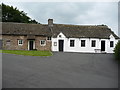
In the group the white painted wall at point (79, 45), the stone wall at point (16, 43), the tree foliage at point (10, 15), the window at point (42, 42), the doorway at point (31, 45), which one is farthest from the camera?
the tree foliage at point (10, 15)

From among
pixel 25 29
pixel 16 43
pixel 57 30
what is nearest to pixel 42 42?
pixel 57 30

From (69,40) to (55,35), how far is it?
9.46 feet

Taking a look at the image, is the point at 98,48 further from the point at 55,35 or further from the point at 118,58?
the point at 118,58

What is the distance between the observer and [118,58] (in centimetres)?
1518

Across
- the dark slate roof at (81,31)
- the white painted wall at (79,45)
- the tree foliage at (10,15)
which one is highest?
the tree foliage at (10,15)

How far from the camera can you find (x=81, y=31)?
27.7m

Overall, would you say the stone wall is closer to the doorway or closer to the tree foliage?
the doorway

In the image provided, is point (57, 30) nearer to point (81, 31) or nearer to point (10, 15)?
point (81, 31)

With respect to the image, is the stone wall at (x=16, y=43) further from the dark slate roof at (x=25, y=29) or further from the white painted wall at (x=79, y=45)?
the white painted wall at (x=79, y=45)

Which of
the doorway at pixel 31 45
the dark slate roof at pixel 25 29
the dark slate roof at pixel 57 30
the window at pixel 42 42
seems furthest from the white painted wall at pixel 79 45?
the doorway at pixel 31 45

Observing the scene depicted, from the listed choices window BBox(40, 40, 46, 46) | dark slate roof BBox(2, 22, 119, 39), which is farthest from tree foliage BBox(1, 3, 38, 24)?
window BBox(40, 40, 46, 46)

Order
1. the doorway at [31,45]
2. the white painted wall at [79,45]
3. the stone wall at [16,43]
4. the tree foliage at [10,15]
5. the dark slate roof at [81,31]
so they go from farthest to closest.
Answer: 1. the tree foliage at [10,15]
2. the dark slate roof at [81,31]
3. the white painted wall at [79,45]
4. the doorway at [31,45]
5. the stone wall at [16,43]

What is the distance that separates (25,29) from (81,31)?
37.0 ft

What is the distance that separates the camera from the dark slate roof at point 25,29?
2500 centimetres
